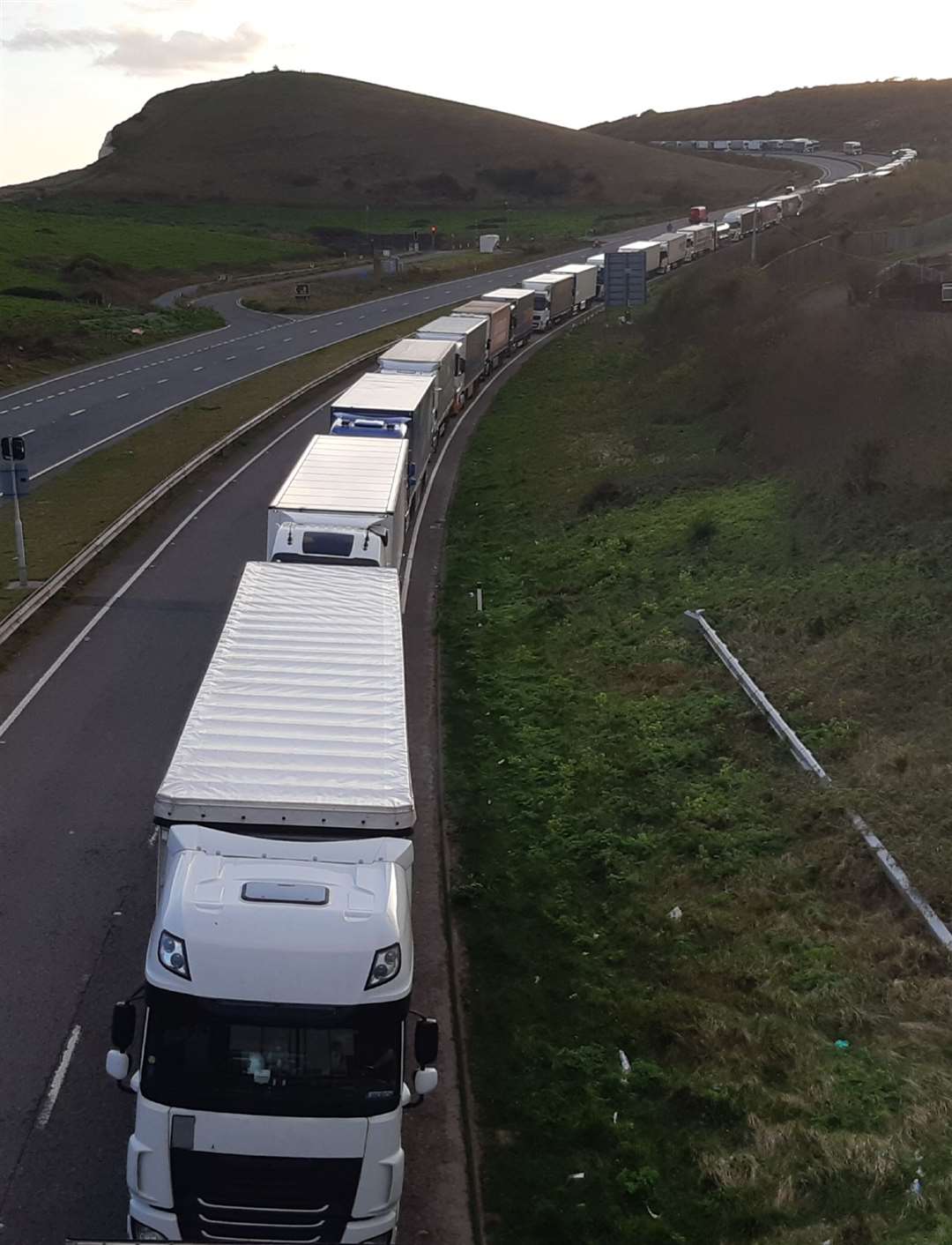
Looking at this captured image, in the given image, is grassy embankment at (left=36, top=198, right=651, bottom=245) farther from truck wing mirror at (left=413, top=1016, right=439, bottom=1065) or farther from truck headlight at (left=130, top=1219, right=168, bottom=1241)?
truck headlight at (left=130, top=1219, right=168, bottom=1241)

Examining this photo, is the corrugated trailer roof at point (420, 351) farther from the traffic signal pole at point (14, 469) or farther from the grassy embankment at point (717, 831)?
the traffic signal pole at point (14, 469)

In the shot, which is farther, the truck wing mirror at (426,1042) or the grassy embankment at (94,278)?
the grassy embankment at (94,278)

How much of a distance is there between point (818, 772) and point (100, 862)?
380 inches

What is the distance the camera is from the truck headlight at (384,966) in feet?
32.1

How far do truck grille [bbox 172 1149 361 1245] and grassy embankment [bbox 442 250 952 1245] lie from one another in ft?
6.38

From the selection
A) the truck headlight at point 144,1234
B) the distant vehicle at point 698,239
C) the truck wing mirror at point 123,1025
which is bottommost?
the truck headlight at point 144,1234

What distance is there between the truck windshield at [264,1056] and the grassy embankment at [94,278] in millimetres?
51732

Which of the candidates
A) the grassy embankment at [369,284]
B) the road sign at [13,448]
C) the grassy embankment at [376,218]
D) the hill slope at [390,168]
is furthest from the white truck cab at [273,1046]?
the hill slope at [390,168]

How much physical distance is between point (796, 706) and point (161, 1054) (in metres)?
13.3

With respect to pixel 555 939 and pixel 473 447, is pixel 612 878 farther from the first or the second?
pixel 473 447

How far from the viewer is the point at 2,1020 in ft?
44.6

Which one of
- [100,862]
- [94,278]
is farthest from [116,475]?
[94,278]

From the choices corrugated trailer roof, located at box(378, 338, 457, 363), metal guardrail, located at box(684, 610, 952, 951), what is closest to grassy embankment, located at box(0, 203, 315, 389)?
corrugated trailer roof, located at box(378, 338, 457, 363)

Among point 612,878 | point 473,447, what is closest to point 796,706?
point 612,878
